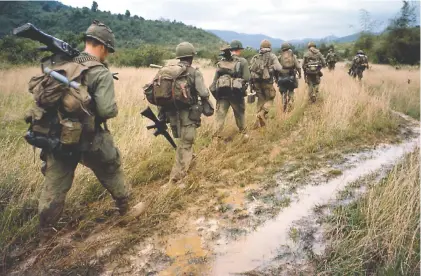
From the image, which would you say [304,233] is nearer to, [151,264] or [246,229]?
[246,229]

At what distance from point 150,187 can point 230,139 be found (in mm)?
2610

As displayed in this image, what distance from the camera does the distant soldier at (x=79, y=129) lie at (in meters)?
2.60

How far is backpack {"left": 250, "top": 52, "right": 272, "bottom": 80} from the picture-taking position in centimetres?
709

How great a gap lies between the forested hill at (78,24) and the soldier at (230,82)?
1282cm

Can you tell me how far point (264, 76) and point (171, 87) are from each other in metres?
3.46

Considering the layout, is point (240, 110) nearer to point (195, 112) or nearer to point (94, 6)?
point (195, 112)

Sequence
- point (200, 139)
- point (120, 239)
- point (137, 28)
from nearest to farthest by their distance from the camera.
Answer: point (120, 239) → point (200, 139) → point (137, 28)

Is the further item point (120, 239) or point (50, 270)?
point (120, 239)

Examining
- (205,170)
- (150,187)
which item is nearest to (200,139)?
(205,170)

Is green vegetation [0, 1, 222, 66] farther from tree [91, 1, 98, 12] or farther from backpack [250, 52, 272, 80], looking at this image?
backpack [250, 52, 272, 80]

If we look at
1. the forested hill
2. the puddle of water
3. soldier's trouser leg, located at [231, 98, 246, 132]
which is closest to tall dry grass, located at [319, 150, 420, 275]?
the puddle of water

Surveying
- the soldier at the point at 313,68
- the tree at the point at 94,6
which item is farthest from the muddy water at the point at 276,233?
the tree at the point at 94,6

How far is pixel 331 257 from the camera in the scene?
279 centimetres

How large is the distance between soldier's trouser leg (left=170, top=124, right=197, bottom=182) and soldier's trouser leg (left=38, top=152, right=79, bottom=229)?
1729 mm
